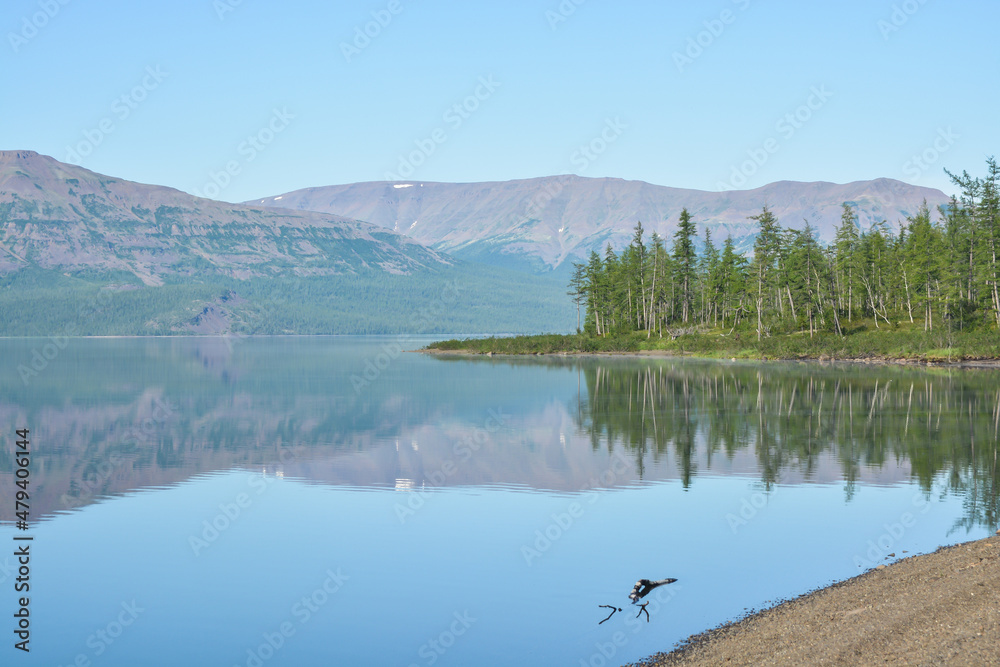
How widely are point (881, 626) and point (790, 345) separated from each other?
90.8m

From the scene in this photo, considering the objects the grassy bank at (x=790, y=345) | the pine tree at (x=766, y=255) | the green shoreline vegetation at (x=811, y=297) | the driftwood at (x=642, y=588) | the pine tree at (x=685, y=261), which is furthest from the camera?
the pine tree at (x=685, y=261)

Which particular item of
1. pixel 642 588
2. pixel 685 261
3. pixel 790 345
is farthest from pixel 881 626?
pixel 685 261

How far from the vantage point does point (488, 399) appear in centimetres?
5700

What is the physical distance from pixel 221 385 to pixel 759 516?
191 ft

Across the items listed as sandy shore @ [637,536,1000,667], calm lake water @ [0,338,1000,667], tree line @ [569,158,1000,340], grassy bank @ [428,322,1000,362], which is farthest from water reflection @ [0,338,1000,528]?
tree line @ [569,158,1000,340]

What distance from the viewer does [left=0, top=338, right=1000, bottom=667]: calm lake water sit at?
14789mm

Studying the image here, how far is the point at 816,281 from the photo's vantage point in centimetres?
10650

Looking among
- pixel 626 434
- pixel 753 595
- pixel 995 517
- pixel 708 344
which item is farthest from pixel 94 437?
pixel 708 344

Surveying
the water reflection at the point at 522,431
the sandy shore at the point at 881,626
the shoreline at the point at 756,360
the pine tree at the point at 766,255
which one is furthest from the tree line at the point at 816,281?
the sandy shore at the point at 881,626

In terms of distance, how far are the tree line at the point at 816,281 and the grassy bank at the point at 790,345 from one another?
105 inches

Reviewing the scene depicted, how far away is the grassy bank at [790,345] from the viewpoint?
3278 inches

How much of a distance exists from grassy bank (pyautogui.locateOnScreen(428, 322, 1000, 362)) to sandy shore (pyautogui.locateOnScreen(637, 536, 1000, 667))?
75077 mm

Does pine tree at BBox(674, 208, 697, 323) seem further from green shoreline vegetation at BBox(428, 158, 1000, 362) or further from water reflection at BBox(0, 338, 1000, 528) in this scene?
water reflection at BBox(0, 338, 1000, 528)

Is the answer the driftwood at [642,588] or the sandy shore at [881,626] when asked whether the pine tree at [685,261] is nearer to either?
the driftwood at [642,588]
